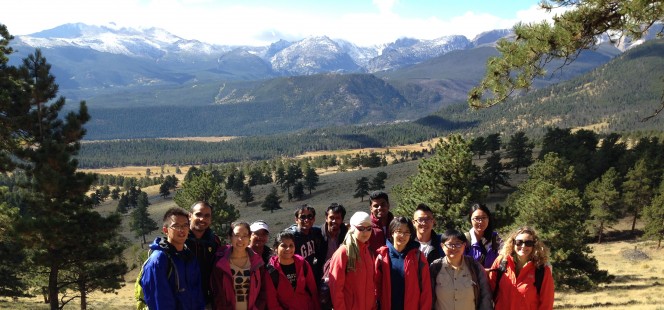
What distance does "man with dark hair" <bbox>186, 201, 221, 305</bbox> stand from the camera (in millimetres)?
6070

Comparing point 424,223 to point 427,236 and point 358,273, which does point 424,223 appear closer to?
point 427,236

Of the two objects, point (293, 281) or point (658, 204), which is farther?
point (658, 204)

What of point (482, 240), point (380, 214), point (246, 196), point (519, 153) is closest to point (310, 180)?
point (246, 196)

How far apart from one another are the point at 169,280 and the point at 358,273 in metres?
2.35

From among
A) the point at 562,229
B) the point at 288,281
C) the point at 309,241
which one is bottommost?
the point at 562,229

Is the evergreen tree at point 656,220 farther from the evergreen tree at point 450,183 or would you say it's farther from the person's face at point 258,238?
the person's face at point 258,238

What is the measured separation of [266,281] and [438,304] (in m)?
2.28

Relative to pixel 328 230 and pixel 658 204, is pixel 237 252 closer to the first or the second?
pixel 328 230

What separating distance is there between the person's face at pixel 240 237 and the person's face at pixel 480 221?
3.33 metres

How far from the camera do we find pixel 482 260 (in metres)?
6.76

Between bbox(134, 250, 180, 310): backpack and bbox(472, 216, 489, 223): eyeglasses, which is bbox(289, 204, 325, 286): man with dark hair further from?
bbox(472, 216, 489, 223): eyeglasses

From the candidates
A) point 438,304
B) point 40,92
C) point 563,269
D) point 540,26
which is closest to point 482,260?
point 438,304

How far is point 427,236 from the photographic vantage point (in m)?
6.45

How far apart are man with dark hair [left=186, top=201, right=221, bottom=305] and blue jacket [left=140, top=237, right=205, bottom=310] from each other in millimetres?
194
